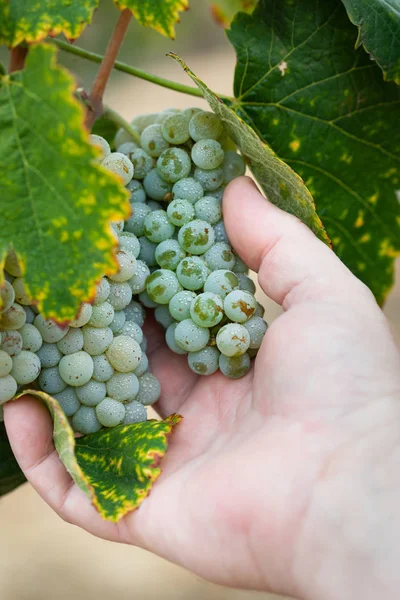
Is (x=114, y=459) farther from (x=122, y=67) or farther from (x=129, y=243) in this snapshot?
(x=122, y=67)

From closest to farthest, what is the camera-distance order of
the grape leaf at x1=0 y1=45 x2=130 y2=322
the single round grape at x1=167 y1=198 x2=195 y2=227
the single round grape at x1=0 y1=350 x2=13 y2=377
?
the grape leaf at x1=0 y1=45 x2=130 y2=322 → the single round grape at x1=0 y1=350 x2=13 y2=377 → the single round grape at x1=167 y1=198 x2=195 y2=227

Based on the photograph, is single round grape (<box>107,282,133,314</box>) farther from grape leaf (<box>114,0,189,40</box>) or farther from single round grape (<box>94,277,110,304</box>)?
grape leaf (<box>114,0,189,40</box>)

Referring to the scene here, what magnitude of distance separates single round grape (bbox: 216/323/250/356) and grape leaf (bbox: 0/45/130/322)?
0.69 feet

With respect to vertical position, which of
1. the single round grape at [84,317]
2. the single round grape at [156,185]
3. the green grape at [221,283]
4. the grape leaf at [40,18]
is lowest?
the single round grape at [84,317]

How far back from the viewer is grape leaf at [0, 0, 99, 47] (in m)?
0.66

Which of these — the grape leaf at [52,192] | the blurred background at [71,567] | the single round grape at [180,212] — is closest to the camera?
the grape leaf at [52,192]

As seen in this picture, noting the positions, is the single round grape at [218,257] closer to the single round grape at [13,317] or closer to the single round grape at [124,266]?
the single round grape at [124,266]

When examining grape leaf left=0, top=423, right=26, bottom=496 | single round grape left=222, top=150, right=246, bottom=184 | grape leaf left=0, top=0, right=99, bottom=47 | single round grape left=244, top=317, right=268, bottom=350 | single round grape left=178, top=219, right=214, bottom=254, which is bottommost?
grape leaf left=0, top=423, right=26, bottom=496

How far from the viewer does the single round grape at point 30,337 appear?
74cm

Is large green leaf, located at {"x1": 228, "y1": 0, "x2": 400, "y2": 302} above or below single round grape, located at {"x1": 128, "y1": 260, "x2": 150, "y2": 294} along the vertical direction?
above

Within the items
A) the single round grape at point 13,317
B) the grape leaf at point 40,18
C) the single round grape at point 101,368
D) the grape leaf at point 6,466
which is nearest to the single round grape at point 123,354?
the single round grape at point 101,368

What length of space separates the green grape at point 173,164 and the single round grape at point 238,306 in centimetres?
15

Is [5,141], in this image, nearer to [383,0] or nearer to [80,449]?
[80,449]

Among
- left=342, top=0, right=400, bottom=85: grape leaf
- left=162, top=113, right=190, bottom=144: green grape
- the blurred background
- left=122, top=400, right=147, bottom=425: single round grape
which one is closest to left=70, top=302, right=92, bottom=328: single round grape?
left=122, top=400, right=147, bottom=425: single round grape
